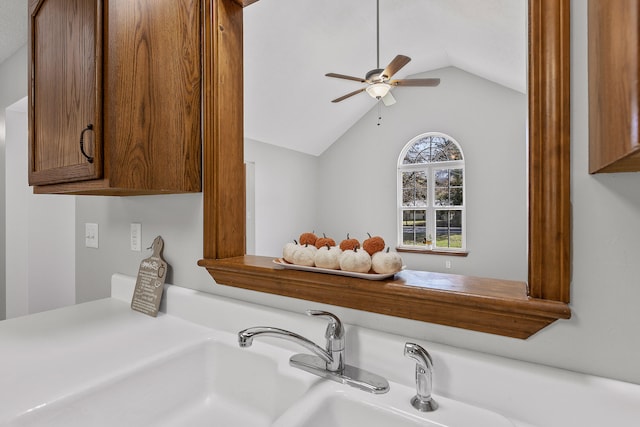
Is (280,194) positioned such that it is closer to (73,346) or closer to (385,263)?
(73,346)

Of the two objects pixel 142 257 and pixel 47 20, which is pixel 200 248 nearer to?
pixel 142 257

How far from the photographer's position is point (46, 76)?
1.05 metres

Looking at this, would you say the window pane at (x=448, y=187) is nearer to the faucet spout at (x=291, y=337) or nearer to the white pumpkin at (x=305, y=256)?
the white pumpkin at (x=305, y=256)

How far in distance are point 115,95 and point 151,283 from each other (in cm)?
65

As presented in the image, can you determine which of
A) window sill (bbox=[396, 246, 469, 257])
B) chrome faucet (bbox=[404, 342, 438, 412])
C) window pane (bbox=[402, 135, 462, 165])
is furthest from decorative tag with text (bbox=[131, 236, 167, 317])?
window pane (bbox=[402, 135, 462, 165])

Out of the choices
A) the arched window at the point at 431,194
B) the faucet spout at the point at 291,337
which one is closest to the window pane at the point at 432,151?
the arched window at the point at 431,194

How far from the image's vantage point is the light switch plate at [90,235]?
1490mm

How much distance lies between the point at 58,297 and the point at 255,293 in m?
2.82

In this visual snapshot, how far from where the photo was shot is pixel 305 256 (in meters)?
0.87

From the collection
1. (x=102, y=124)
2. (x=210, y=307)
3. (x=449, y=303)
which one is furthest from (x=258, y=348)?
(x=102, y=124)

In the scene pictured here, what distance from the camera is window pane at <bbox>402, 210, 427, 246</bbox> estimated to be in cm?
528

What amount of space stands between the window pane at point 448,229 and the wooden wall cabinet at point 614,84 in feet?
15.5

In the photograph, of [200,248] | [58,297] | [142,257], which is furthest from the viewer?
[58,297]

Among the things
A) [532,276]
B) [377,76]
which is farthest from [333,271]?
[377,76]
